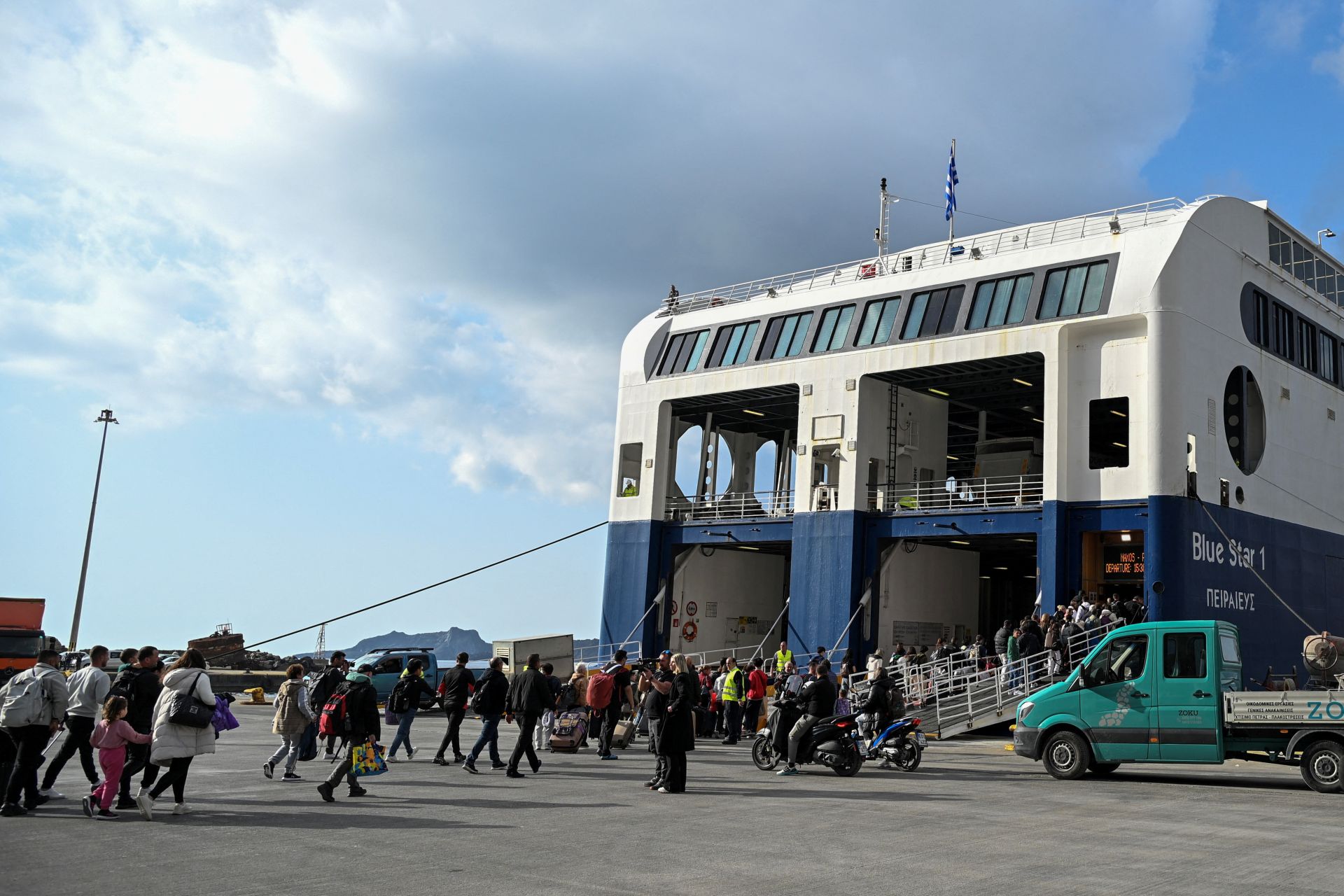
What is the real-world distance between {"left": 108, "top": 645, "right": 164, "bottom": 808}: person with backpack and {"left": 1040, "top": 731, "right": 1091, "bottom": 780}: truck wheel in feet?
40.0

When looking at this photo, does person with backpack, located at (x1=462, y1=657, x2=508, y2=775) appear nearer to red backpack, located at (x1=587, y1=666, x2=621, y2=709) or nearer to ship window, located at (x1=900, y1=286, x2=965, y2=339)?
red backpack, located at (x1=587, y1=666, x2=621, y2=709)

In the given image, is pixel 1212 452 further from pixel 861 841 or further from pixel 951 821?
pixel 861 841

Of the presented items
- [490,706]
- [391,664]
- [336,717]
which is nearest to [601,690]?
[490,706]

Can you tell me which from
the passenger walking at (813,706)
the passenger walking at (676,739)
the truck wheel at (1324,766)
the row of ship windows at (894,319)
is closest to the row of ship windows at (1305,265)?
the row of ship windows at (894,319)

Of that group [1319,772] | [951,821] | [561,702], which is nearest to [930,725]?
[561,702]

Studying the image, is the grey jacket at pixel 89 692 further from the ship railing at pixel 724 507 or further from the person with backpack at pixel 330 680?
the ship railing at pixel 724 507

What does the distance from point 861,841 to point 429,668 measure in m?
22.7

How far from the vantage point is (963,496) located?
31891 mm

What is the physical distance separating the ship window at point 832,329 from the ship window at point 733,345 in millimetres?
2594

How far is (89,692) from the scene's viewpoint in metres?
11.4

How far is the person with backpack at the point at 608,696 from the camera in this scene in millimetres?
18969

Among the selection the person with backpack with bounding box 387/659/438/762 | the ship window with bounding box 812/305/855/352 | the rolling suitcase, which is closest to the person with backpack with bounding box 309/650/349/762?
the person with backpack with bounding box 387/659/438/762

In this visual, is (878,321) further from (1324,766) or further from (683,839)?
(683,839)

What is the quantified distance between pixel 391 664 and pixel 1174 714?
69.3 ft
